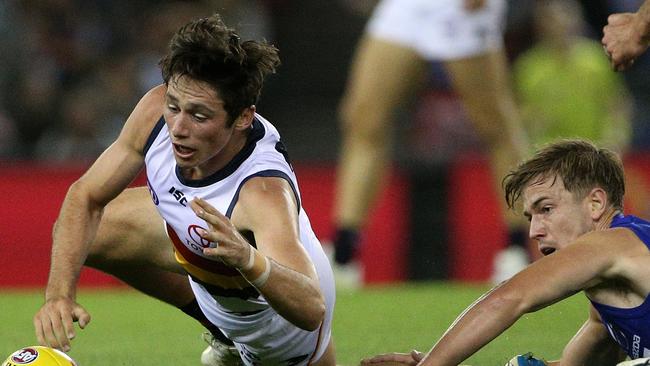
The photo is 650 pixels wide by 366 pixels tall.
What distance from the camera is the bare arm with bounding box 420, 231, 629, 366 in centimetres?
419

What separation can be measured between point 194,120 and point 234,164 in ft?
0.77

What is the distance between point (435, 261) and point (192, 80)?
271 inches

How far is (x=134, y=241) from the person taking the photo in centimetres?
571

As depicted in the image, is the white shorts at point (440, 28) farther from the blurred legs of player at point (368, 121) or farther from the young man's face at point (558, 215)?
the young man's face at point (558, 215)

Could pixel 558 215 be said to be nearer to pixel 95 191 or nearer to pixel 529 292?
pixel 529 292

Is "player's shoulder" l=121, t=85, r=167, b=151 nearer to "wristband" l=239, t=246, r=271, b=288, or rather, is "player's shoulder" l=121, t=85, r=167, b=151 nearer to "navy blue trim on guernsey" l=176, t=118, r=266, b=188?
"navy blue trim on guernsey" l=176, t=118, r=266, b=188

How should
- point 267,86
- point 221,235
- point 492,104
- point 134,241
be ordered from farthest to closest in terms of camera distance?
point 267,86, point 492,104, point 134,241, point 221,235

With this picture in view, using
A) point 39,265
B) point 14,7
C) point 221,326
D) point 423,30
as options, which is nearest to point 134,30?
point 14,7

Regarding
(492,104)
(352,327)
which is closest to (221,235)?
(352,327)

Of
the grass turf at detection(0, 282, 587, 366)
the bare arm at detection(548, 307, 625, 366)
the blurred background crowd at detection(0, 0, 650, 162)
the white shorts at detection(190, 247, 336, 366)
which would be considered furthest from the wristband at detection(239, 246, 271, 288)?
the blurred background crowd at detection(0, 0, 650, 162)

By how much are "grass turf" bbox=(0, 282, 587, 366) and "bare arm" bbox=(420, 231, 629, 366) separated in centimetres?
144

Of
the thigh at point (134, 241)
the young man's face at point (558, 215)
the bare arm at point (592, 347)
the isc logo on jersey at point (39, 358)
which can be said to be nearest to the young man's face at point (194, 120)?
the isc logo on jersey at point (39, 358)

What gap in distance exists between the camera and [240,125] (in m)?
4.91

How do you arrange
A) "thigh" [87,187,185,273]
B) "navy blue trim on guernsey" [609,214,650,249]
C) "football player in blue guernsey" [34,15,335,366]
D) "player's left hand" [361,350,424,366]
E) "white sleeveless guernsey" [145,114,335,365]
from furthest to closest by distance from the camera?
"thigh" [87,187,185,273] < "player's left hand" [361,350,424,366] < "white sleeveless guernsey" [145,114,335,365] < "football player in blue guernsey" [34,15,335,366] < "navy blue trim on guernsey" [609,214,650,249]
